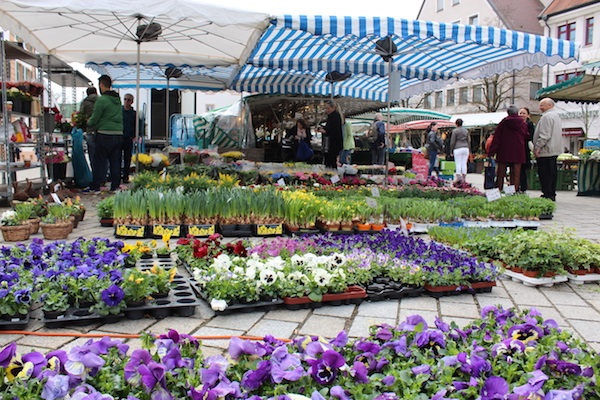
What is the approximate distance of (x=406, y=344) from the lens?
2.29 metres

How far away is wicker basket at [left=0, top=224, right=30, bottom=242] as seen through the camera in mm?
5336

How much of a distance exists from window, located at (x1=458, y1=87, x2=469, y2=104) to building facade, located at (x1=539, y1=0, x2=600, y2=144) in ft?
21.8

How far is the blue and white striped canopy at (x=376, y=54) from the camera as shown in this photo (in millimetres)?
7496

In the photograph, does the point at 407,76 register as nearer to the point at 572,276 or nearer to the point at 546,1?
the point at 572,276

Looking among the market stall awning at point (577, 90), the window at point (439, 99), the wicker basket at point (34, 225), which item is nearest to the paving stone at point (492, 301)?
the wicker basket at point (34, 225)

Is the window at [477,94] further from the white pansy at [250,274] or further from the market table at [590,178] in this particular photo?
the white pansy at [250,274]

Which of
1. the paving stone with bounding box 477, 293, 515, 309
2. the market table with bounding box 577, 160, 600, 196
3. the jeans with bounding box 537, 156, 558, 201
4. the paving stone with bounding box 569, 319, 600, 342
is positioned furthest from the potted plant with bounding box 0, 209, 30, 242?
the market table with bounding box 577, 160, 600, 196

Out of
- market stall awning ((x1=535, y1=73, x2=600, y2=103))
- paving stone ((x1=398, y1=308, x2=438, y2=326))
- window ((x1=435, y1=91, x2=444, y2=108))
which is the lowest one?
paving stone ((x1=398, y1=308, x2=438, y2=326))

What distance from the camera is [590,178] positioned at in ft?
43.9

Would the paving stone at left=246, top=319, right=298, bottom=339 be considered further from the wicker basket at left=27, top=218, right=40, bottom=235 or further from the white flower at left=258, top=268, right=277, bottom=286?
the wicker basket at left=27, top=218, right=40, bottom=235

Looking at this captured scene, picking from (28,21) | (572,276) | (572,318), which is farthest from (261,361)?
(28,21)

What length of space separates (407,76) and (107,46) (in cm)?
667

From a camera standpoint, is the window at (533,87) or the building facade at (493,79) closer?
the building facade at (493,79)

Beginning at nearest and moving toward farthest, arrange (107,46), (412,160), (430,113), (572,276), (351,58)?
(572,276)
(107,46)
(351,58)
(412,160)
(430,113)
